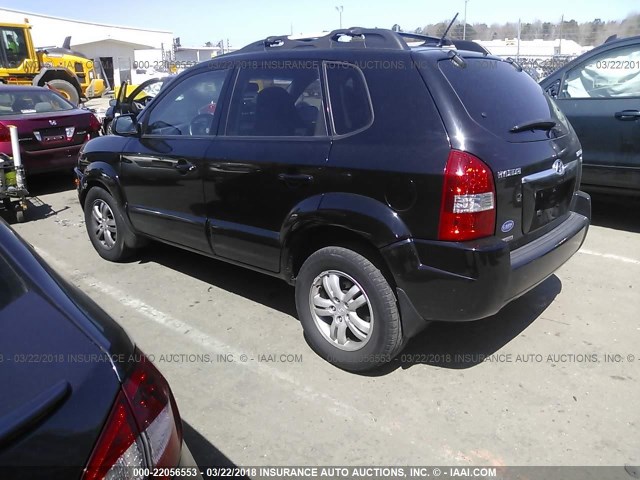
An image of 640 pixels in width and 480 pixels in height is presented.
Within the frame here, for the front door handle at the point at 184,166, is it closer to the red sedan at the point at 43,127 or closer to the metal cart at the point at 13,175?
Result: the metal cart at the point at 13,175

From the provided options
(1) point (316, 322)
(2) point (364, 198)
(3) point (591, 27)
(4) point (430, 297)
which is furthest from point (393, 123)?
(3) point (591, 27)

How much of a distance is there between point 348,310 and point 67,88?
18.8 metres

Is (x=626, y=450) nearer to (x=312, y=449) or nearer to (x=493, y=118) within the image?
(x=312, y=449)

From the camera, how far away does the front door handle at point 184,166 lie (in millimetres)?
4012

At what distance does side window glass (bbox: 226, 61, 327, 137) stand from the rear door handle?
27 centimetres

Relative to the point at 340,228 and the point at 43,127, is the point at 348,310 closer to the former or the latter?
the point at 340,228

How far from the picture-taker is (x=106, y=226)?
5.15 m

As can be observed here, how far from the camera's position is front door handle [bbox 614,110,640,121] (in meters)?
5.29

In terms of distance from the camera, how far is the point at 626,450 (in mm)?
2633

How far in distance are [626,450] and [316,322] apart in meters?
1.77

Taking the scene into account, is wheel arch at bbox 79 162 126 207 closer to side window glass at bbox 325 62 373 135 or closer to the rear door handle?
the rear door handle

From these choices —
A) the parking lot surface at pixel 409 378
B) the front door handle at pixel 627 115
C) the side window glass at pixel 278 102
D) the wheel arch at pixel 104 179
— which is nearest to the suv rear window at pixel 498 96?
the side window glass at pixel 278 102

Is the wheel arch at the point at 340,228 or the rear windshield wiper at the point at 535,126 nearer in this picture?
the wheel arch at the point at 340,228

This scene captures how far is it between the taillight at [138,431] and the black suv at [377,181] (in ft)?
5.35
